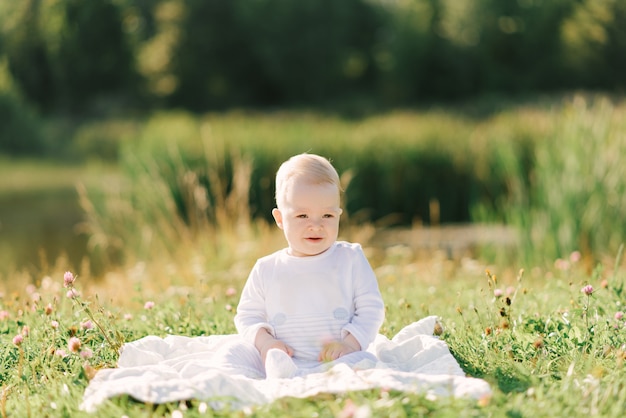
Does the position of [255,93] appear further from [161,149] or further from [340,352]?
[340,352]

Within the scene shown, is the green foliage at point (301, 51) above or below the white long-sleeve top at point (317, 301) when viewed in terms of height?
above

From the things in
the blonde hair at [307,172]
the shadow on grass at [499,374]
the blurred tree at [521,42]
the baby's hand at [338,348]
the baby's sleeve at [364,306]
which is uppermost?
the blurred tree at [521,42]

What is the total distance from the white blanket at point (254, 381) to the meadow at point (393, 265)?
5cm

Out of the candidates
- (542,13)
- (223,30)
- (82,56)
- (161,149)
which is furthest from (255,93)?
(161,149)

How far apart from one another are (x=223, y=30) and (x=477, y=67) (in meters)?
Result: 14.3

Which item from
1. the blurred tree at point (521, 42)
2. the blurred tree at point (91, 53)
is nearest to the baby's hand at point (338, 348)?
the blurred tree at point (521, 42)

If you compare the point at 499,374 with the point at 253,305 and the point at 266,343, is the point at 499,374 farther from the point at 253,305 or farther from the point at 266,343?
the point at 253,305

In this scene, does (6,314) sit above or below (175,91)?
below

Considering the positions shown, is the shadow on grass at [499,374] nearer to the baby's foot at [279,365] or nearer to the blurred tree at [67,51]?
the baby's foot at [279,365]

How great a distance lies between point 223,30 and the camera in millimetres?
43000

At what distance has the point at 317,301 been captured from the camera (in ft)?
11.3

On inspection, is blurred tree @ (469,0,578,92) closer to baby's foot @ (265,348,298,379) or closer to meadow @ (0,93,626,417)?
meadow @ (0,93,626,417)

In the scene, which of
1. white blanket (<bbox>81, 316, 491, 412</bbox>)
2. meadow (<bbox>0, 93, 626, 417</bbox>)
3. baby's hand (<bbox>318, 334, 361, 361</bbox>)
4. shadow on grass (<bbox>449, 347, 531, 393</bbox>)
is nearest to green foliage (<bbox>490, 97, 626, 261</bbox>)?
meadow (<bbox>0, 93, 626, 417</bbox>)

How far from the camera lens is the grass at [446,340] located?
8.91 ft
